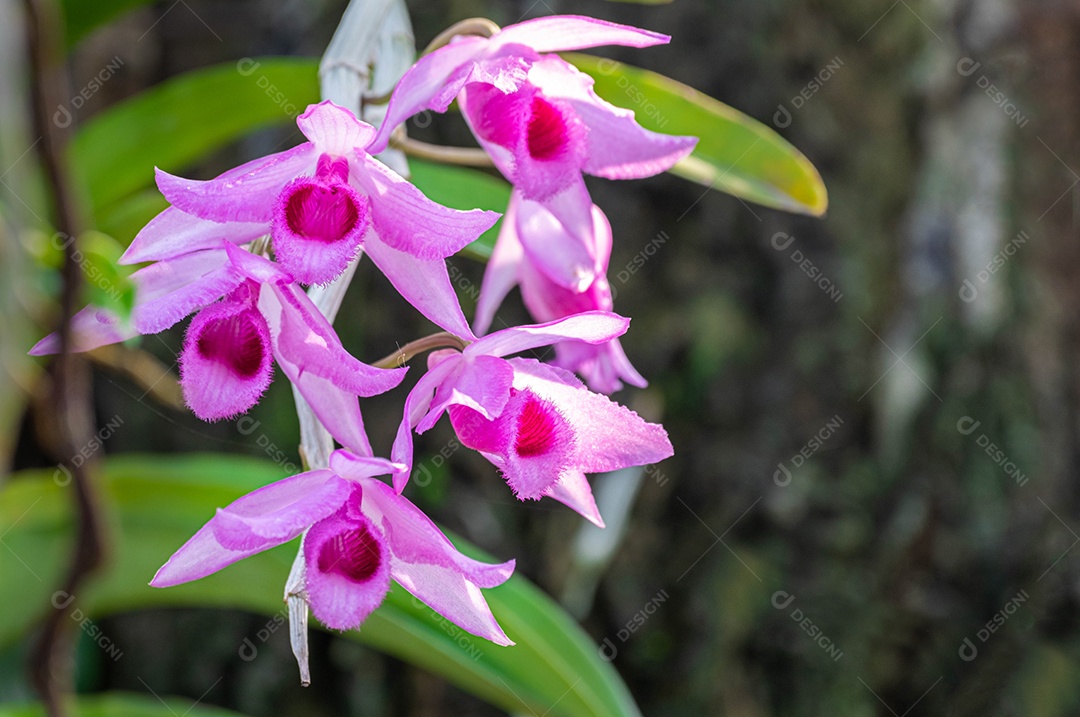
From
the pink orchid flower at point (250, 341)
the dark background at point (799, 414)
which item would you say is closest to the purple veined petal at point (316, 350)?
the pink orchid flower at point (250, 341)

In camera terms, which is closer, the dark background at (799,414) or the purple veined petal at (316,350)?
the purple veined petal at (316,350)

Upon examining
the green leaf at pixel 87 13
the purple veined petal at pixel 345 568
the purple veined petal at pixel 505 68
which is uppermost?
the purple veined petal at pixel 505 68

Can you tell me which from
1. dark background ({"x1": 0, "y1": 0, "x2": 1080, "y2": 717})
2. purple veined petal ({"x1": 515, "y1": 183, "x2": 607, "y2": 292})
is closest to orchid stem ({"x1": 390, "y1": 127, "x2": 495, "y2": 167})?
purple veined petal ({"x1": 515, "y1": 183, "x2": 607, "y2": 292})

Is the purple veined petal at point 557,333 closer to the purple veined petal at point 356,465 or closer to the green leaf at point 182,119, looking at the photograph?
the purple veined petal at point 356,465

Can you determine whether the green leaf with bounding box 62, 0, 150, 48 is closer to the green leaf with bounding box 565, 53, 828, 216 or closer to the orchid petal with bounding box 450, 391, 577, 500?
the green leaf with bounding box 565, 53, 828, 216

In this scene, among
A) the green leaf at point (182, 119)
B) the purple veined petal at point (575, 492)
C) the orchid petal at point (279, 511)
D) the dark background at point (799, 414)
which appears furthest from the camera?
the dark background at point (799, 414)

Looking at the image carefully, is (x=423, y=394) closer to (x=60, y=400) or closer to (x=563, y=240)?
(x=563, y=240)

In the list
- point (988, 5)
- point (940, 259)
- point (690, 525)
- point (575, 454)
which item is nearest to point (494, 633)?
point (575, 454)

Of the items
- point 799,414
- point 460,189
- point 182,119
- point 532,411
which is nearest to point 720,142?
point 460,189
